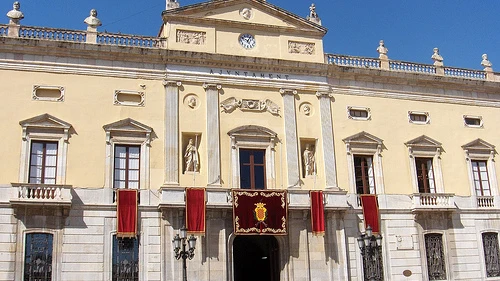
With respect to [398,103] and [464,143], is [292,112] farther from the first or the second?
[464,143]

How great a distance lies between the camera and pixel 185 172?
77.3 ft

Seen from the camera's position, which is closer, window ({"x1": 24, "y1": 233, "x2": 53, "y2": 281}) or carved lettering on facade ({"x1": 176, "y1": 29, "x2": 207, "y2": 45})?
window ({"x1": 24, "y1": 233, "x2": 53, "y2": 281})

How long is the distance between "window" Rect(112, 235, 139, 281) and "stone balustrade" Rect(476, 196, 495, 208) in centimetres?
1565

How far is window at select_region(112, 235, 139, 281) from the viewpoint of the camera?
21.9 metres

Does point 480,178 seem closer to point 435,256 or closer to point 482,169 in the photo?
point 482,169

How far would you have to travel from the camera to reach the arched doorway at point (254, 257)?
2574 cm

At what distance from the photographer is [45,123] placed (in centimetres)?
2236

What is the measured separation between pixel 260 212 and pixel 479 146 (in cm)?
1182

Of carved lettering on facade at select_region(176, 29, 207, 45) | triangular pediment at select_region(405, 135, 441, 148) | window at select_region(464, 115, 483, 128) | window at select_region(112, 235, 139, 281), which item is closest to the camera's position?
window at select_region(112, 235, 139, 281)

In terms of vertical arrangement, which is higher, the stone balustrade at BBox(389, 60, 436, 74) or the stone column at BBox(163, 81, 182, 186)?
the stone balustrade at BBox(389, 60, 436, 74)

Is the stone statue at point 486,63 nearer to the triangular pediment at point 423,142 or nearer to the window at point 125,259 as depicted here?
the triangular pediment at point 423,142

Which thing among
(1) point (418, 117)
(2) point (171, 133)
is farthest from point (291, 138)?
(1) point (418, 117)

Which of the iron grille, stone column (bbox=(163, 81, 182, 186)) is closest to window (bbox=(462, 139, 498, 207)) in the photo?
the iron grille

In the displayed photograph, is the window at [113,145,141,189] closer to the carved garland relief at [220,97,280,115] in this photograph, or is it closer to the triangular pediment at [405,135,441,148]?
the carved garland relief at [220,97,280,115]
